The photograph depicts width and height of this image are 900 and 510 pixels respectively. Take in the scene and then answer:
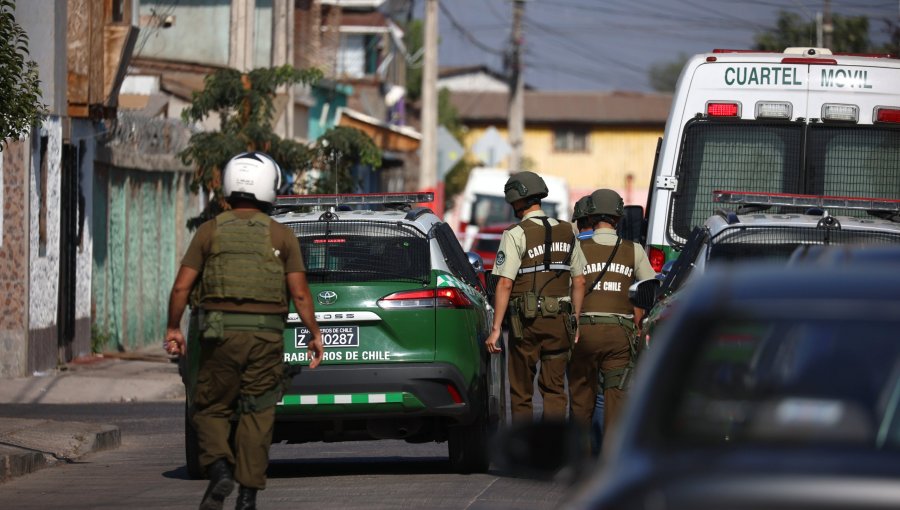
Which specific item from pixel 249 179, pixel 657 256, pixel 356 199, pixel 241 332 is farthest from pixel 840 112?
pixel 241 332

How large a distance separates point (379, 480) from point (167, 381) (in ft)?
29.2

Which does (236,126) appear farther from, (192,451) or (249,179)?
(249,179)

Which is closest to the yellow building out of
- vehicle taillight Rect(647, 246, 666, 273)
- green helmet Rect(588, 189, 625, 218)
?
vehicle taillight Rect(647, 246, 666, 273)

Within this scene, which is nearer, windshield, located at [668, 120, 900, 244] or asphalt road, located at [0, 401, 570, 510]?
asphalt road, located at [0, 401, 570, 510]

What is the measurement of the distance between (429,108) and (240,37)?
1224 cm

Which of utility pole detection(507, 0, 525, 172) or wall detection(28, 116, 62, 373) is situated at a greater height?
utility pole detection(507, 0, 525, 172)

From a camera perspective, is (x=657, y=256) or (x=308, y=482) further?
(x=657, y=256)

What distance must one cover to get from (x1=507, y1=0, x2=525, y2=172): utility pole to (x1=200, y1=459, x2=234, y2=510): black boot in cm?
4546

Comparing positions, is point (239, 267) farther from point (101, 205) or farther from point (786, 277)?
point (101, 205)

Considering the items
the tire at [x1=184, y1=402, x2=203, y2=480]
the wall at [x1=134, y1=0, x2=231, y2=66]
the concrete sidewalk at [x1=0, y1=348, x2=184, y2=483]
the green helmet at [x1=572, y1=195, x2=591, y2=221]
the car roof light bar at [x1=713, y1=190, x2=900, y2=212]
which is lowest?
the concrete sidewalk at [x1=0, y1=348, x2=184, y2=483]

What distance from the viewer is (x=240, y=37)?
25312 mm

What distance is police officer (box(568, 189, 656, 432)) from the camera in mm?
10891

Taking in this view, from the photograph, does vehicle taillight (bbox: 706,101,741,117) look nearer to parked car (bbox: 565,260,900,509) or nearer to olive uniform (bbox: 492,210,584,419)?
olive uniform (bbox: 492,210,584,419)

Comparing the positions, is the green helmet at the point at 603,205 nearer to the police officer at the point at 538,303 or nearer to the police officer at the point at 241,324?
the police officer at the point at 538,303
